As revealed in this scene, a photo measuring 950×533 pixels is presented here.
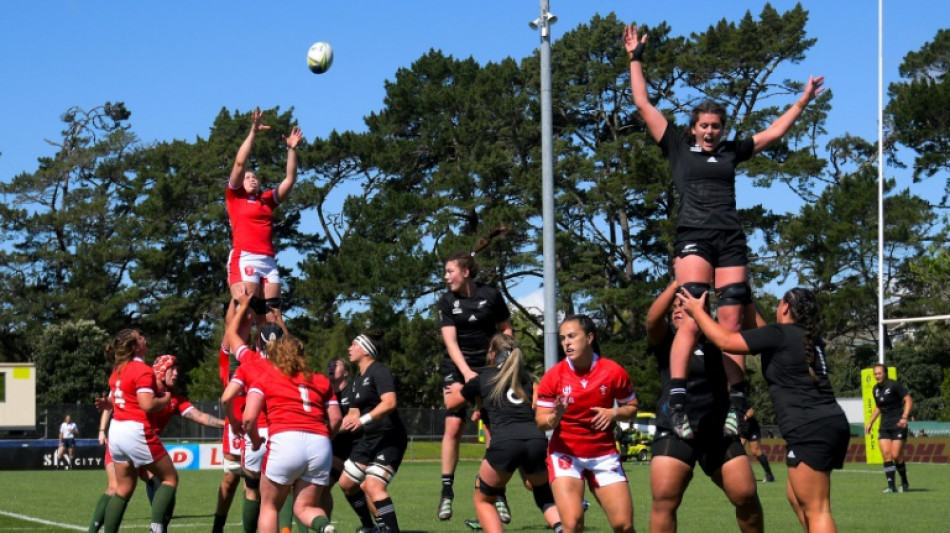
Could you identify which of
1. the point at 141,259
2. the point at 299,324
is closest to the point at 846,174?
the point at 299,324

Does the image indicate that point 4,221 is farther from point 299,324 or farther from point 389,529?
point 389,529

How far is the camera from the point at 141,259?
2714 inches

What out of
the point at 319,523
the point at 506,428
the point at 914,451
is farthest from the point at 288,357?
the point at 914,451

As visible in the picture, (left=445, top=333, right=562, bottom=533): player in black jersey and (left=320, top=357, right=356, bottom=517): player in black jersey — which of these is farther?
(left=320, top=357, right=356, bottom=517): player in black jersey

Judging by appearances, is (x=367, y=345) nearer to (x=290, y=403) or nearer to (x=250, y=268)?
(x=250, y=268)

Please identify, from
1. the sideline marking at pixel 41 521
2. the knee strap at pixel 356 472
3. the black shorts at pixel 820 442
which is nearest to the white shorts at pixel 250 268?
the knee strap at pixel 356 472

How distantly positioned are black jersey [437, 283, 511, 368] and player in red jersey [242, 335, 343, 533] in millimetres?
2577

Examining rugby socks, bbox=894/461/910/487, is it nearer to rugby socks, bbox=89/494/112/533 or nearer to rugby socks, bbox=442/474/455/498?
rugby socks, bbox=442/474/455/498

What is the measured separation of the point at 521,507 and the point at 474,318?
5.53m

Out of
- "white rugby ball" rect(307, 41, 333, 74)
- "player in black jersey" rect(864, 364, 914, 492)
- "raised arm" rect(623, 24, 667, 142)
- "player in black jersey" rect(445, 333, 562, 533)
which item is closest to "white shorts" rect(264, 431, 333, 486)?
"player in black jersey" rect(445, 333, 562, 533)

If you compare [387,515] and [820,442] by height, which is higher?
[820,442]

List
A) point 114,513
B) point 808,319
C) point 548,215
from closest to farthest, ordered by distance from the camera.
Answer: point 808,319 → point 114,513 → point 548,215

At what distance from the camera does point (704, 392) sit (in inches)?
345

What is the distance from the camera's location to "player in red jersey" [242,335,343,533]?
1010 cm
